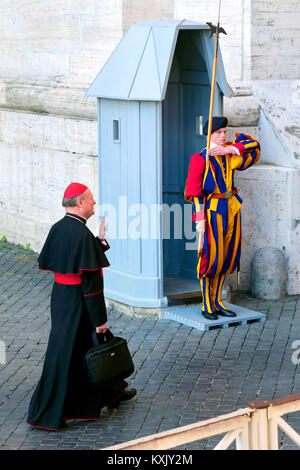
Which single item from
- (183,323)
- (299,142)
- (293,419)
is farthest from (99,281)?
(299,142)

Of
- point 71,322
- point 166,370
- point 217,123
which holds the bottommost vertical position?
point 166,370

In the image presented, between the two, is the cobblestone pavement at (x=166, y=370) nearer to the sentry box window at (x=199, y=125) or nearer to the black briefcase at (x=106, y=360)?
the black briefcase at (x=106, y=360)

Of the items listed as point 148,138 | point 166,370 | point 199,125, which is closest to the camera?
point 166,370

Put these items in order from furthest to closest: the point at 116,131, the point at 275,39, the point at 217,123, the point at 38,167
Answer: the point at 38,167 → the point at 275,39 → the point at 116,131 → the point at 217,123

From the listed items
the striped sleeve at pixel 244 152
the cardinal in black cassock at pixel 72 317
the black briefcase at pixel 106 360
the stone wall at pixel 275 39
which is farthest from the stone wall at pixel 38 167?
Answer: the black briefcase at pixel 106 360

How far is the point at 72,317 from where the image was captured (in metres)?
6.18

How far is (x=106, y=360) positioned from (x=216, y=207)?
96.2 inches

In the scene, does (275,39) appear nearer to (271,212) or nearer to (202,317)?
(271,212)

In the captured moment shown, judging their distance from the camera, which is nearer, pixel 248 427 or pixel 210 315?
pixel 248 427

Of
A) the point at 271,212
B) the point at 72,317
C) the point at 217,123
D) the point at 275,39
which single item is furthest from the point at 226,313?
the point at 275,39

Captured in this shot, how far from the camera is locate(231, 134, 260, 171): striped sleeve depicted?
27.2 feet

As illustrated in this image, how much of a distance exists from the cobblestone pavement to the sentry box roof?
201 cm

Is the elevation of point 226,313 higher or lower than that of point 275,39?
lower

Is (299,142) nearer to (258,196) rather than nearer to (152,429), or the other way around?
(258,196)
